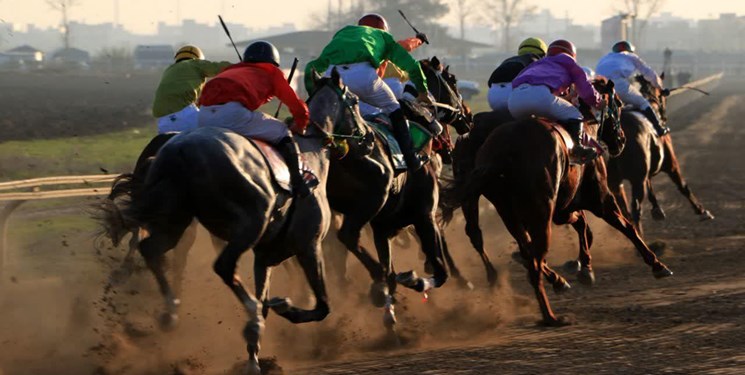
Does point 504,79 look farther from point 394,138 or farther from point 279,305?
point 279,305

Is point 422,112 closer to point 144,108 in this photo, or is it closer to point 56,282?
point 56,282

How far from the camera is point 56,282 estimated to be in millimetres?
11703

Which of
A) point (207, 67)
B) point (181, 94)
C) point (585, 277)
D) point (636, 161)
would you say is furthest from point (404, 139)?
point (636, 161)

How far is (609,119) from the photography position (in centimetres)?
1209

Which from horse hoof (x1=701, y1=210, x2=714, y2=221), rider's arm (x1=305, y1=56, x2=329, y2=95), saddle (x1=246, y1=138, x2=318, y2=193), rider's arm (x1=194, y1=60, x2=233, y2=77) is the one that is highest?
rider's arm (x1=305, y1=56, x2=329, y2=95)

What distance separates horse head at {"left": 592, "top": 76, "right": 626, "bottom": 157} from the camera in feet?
39.3

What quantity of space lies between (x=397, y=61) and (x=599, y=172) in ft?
7.65

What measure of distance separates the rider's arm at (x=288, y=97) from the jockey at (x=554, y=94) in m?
2.88

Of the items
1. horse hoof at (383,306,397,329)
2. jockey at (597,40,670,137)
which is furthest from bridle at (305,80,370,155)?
jockey at (597,40,670,137)

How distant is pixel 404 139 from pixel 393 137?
10 centimetres

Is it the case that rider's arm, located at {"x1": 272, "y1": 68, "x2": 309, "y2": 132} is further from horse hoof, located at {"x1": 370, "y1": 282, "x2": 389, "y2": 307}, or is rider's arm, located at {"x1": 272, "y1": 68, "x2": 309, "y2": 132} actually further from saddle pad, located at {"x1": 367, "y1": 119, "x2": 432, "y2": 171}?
horse hoof, located at {"x1": 370, "y1": 282, "x2": 389, "y2": 307}

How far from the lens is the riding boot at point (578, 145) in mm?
10728

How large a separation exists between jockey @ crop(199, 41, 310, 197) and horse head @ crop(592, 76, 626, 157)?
434 cm

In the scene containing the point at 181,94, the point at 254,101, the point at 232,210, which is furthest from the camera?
the point at 181,94
